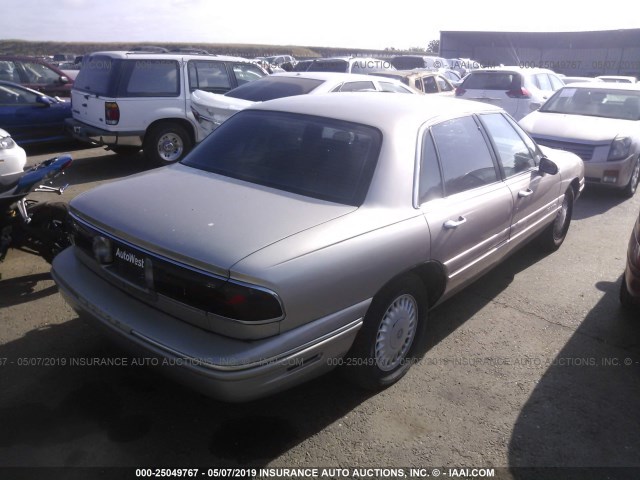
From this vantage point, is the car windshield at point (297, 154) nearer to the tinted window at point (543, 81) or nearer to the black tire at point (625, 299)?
the black tire at point (625, 299)

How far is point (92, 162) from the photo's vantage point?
9.02 m

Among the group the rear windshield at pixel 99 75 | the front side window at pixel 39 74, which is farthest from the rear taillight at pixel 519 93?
the front side window at pixel 39 74

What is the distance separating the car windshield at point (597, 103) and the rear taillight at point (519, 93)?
8.12 feet

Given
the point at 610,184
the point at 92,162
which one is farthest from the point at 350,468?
the point at 92,162

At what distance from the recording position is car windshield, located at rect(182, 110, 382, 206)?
10.0ft

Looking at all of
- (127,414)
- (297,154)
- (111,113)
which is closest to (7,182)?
(127,414)

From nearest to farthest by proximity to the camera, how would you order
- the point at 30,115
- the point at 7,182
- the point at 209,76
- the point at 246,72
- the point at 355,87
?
the point at 7,182 < the point at 355,87 < the point at 209,76 < the point at 30,115 < the point at 246,72

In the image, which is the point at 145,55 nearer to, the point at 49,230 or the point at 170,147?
the point at 170,147

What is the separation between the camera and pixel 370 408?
3051 millimetres

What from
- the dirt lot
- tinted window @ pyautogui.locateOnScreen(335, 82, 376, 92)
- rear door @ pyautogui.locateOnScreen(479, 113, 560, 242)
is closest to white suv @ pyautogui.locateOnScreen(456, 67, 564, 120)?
tinted window @ pyautogui.locateOnScreen(335, 82, 376, 92)

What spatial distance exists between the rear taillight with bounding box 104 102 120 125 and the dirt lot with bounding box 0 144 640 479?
4.20m

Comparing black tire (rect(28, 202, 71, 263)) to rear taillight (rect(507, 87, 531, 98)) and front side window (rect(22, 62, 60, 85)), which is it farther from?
rear taillight (rect(507, 87, 531, 98))

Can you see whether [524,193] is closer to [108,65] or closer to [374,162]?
[374,162]

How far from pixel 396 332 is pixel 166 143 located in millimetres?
6437
